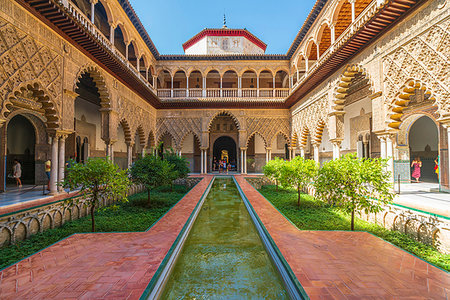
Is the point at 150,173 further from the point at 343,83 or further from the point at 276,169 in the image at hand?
the point at 343,83

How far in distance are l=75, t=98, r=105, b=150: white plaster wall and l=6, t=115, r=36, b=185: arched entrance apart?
2023mm

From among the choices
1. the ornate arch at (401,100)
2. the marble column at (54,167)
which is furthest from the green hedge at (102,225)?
the ornate arch at (401,100)

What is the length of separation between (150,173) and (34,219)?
3.21 metres

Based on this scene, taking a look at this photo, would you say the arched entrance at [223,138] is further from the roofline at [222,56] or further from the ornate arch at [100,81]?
the ornate arch at [100,81]

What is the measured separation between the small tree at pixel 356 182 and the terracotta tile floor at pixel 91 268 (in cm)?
326

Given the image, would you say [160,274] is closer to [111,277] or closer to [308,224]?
[111,277]

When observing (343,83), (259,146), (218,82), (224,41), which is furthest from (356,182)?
(224,41)

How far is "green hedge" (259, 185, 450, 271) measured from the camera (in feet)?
11.2

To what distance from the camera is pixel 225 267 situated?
317cm

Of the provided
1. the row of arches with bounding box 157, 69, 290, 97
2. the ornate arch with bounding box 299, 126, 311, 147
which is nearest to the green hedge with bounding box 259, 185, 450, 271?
the ornate arch with bounding box 299, 126, 311, 147

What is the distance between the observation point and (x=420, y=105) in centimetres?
834

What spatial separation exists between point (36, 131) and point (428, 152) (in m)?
15.9

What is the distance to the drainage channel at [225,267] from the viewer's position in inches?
100

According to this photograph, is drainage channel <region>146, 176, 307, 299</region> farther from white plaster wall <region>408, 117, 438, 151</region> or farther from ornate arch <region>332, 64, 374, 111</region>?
white plaster wall <region>408, 117, 438, 151</region>
